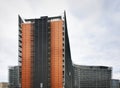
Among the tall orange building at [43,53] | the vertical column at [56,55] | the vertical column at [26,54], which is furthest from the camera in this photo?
the vertical column at [26,54]

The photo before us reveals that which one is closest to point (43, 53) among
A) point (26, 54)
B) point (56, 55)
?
point (56, 55)

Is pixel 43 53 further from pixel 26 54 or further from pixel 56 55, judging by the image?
pixel 26 54

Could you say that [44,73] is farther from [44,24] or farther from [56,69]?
[44,24]

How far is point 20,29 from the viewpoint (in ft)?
409

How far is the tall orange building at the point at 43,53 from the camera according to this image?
11619 cm

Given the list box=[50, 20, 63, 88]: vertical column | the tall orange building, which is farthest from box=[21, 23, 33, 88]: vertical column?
box=[50, 20, 63, 88]: vertical column

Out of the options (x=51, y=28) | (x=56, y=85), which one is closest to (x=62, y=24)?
(x=51, y=28)

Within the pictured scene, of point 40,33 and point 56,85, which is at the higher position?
point 40,33

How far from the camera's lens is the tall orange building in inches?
4574

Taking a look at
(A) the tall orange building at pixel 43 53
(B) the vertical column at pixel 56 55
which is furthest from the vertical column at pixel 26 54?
(B) the vertical column at pixel 56 55

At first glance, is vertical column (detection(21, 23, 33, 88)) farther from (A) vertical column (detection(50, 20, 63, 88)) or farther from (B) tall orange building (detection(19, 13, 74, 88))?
(A) vertical column (detection(50, 20, 63, 88))

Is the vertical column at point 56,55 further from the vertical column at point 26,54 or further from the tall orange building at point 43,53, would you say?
the vertical column at point 26,54

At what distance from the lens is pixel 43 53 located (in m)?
119

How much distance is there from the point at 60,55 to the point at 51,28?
14969mm
